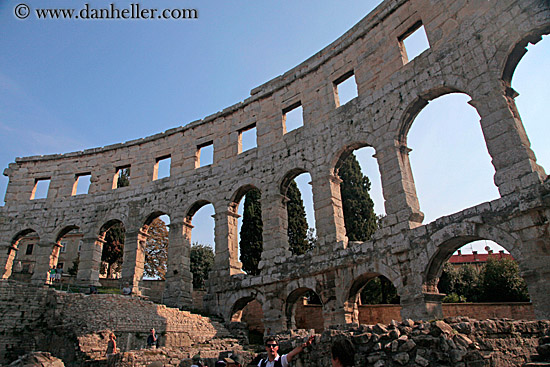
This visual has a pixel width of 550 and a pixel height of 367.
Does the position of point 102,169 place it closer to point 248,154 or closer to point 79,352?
point 248,154

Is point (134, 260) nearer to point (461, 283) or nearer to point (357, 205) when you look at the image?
point (357, 205)

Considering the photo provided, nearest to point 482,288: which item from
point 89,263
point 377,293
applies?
point 377,293

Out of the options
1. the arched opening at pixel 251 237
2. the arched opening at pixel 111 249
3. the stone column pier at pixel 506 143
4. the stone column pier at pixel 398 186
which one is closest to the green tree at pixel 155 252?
the arched opening at pixel 111 249

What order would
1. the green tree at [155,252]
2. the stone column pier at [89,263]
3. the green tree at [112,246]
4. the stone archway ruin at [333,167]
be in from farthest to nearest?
the green tree at [155,252] → the green tree at [112,246] → the stone column pier at [89,263] → the stone archway ruin at [333,167]

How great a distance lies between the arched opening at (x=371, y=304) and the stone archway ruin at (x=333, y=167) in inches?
14.1

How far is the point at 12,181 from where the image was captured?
72.1ft

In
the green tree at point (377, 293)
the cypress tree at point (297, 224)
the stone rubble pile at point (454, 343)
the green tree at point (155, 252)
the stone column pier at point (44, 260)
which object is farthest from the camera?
the green tree at point (155, 252)

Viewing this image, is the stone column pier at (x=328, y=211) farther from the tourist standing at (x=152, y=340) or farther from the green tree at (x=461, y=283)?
the green tree at (x=461, y=283)

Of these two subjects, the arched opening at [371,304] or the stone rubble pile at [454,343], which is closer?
the stone rubble pile at [454,343]

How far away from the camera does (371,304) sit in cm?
1711

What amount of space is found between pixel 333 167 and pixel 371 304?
22.6 feet

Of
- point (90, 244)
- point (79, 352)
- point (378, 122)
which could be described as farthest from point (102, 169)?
point (378, 122)

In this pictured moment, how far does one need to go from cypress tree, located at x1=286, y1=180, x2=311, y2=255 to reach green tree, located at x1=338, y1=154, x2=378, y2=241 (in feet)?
10.6

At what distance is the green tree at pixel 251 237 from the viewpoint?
23.1m
